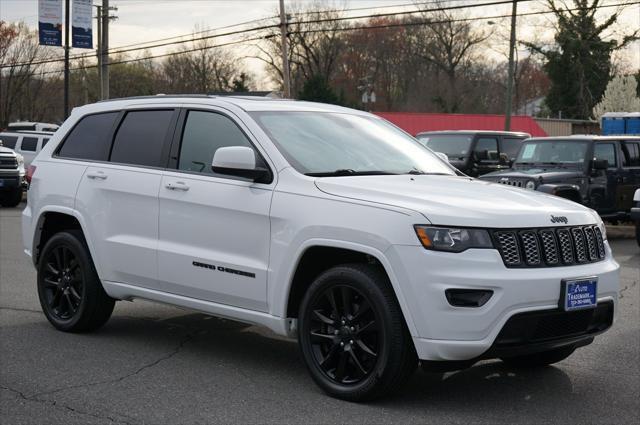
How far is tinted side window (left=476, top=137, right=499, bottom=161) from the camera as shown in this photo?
68.1ft

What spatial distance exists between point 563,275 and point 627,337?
8.56 feet

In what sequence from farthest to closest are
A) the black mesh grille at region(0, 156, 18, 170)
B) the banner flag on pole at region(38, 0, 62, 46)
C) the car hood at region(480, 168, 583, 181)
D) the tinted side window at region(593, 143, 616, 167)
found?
the banner flag on pole at region(38, 0, 62, 46) → the black mesh grille at region(0, 156, 18, 170) → the tinted side window at region(593, 143, 616, 167) → the car hood at region(480, 168, 583, 181)

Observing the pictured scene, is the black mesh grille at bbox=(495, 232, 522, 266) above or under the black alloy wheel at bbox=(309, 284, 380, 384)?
above

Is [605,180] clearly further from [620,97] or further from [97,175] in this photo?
[620,97]

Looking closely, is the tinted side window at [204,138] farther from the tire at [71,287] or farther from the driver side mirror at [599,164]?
the driver side mirror at [599,164]

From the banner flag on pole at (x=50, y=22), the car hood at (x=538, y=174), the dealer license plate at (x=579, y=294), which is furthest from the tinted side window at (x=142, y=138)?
the banner flag on pole at (x=50, y=22)

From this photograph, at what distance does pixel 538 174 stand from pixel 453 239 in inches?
432

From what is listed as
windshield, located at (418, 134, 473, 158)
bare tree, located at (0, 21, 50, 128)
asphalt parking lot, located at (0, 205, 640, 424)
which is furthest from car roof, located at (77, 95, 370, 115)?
bare tree, located at (0, 21, 50, 128)

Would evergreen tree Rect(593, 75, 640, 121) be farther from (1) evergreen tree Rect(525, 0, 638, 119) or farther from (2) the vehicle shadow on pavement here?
(2) the vehicle shadow on pavement

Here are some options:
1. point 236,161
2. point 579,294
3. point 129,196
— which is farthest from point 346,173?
point 129,196

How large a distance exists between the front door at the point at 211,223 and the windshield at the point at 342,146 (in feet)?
0.79

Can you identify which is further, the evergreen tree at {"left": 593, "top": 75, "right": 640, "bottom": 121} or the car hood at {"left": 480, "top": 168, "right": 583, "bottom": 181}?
the evergreen tree at {"left": 593, "top": 75, "right": 640, "bottom": 121}

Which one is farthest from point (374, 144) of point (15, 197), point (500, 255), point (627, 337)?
point (15, 197)

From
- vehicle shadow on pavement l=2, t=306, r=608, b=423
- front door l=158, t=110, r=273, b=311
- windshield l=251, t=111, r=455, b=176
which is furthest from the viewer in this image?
windshield l=251, t=111, r=455, b=176
